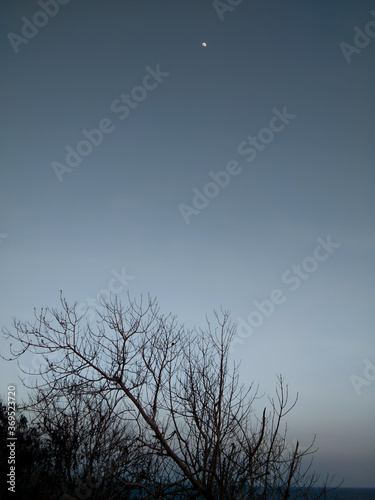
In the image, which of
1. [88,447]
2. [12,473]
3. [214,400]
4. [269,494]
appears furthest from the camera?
[88,447]

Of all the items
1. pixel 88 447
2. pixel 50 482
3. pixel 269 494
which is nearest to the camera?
pixel 269 494

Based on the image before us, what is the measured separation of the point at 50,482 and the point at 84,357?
11.8 feet

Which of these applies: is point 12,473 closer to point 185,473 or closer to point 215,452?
point 185,473

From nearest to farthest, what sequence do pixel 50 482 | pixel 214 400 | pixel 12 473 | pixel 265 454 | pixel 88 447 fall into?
pixel 265 454
pixel 214 400
pixel 12 473
pixel 50 482
pixel 88 447

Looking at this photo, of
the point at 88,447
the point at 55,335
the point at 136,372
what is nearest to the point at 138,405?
the point at 136,372

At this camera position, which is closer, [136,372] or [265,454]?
[265,454]

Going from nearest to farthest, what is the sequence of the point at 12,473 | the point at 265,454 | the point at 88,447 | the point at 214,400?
1. the point at 265,454
2. the point at 214,400
3. the point at 12,473
4. the point at 88,447

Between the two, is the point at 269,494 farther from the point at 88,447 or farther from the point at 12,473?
the point at 88,447

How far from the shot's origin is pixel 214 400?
6656 mm

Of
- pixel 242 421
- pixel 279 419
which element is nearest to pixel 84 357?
pixel 242 421

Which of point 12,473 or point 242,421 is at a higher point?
point 242,421

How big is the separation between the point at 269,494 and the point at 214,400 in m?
1.66

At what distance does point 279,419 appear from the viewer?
6.11m

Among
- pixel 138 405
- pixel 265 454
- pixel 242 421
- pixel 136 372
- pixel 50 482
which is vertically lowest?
pixel 50 482
